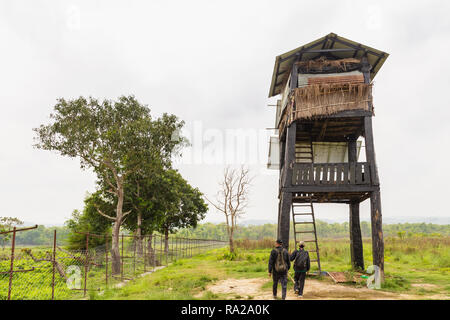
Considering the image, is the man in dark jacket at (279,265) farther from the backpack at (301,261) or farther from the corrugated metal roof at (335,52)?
the corrugated metal roof at (335,52)

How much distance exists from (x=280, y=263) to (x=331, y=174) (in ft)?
15.0

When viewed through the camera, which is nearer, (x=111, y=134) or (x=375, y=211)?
(x=375, y=211)

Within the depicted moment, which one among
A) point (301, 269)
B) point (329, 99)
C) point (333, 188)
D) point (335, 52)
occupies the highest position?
point (335, 52)

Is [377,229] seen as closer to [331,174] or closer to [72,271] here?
[331,174]

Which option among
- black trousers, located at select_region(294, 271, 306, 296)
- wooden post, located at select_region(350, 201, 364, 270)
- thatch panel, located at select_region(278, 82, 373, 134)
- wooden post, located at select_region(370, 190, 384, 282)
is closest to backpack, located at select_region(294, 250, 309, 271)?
black trousers, located at select_region(294, 271, 306, 296)

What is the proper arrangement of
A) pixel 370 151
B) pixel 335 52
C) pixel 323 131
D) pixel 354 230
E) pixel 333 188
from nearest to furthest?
pixel 333 188
pixel 370 151
pixel 335 52
pixel 323 131
pixel 354 230

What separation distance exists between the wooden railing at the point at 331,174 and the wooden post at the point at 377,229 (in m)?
0.69

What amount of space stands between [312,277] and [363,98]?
24.2 feet

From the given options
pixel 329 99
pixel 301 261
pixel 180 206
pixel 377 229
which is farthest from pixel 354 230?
pixel 180 206

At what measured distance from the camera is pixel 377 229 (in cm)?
1213

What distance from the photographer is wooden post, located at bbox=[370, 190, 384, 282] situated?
11938mm

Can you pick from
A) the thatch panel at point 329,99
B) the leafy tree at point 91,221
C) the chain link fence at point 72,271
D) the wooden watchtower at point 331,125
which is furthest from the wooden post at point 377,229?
the leafy tree at point 91,221

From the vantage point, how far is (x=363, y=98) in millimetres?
12906
